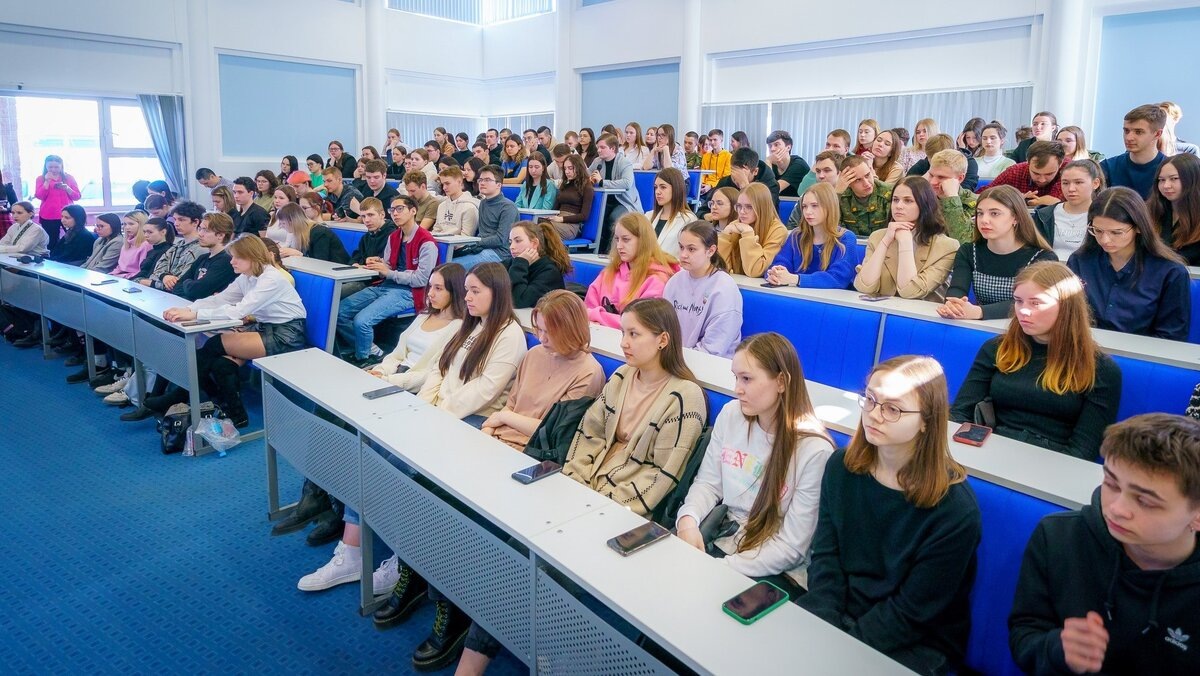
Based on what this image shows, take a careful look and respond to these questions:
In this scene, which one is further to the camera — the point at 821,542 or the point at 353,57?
the point at 353,57

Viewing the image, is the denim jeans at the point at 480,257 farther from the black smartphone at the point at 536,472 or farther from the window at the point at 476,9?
the window at the point at 476,9


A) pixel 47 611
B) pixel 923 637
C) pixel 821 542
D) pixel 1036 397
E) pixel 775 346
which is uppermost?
pixel 775 346

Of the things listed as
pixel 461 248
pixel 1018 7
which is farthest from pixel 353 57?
pixel 1018 7

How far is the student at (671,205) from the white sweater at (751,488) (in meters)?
2.79

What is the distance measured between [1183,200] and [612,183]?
4711 millimetres

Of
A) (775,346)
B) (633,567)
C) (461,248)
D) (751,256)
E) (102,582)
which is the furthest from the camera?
(461,248)

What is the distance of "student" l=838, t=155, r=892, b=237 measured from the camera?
14.7ft

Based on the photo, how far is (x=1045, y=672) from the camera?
1.39 metres

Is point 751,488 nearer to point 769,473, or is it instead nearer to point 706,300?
point 769,473

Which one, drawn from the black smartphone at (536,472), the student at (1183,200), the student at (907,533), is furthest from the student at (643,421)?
the student at (1183,200)

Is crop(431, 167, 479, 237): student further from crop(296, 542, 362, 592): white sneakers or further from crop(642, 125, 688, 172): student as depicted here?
crop(296, 542, 362, 592): white sneakers

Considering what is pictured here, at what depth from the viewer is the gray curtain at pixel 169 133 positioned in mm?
10797

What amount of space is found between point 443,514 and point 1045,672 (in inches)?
54.1

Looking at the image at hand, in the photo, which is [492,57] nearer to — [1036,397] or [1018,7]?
[1018,7]
